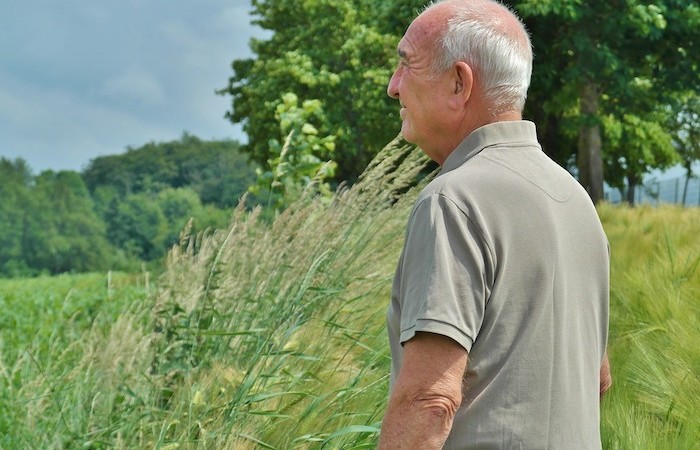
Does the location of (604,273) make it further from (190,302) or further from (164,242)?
(164,242)

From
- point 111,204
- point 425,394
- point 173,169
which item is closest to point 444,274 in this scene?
point 425,394

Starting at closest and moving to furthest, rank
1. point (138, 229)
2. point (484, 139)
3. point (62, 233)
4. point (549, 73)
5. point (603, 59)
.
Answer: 1. point (484, 139)
2. point (603, 59)
3. point (549, 73)
4. point (62, 233)
5. point (138, 229)

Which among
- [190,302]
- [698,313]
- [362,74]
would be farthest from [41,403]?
[362,74]

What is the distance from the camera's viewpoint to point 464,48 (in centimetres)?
155

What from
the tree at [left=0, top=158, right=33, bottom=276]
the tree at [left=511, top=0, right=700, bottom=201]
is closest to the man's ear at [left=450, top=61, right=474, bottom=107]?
the tree at [left=511, top=0, right=700, bottom=201]

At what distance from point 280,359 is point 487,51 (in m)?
1.98

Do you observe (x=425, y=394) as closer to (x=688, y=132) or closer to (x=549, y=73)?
(x=549, y=73)

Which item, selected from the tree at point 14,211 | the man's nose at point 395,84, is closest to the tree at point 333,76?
the tree at point 14,211

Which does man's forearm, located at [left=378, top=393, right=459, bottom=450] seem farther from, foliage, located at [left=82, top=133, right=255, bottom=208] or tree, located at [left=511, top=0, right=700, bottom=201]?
foliage, located at [left=82, top=133, right=255, bottom=208]

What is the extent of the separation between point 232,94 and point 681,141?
17.9 metres

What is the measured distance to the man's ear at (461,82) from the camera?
155 centimetres

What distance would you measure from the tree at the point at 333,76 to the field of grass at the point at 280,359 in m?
20.4

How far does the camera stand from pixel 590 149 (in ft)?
60.0

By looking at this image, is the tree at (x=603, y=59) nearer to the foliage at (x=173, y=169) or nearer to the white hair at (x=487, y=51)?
the white hair at (x=487, y=51)
